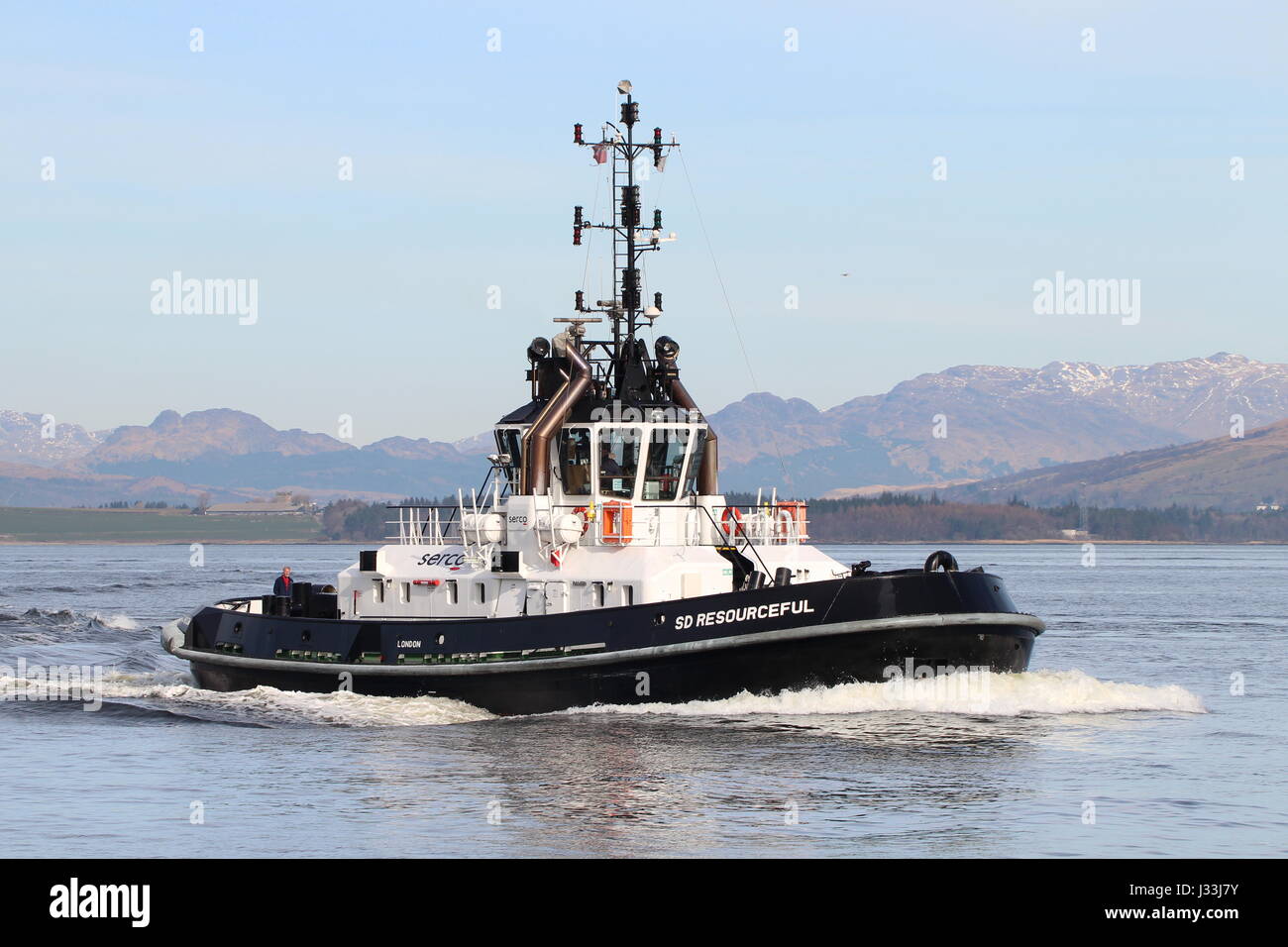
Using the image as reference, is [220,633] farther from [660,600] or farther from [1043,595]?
[1043,595]

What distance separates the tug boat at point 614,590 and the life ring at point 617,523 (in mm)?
38

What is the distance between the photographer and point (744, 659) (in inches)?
938

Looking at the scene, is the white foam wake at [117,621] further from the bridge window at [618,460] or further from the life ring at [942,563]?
the life ring at [942,563]

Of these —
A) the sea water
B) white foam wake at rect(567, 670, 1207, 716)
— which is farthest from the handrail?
the sea water

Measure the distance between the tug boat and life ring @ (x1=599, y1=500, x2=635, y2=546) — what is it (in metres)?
0.04

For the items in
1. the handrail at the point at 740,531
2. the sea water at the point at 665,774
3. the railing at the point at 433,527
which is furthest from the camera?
the railing at the point at 433,527

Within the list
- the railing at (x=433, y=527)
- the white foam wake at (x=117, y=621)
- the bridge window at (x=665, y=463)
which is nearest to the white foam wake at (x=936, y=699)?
the bridge window at (x=665, y=463)

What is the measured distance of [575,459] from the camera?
26.5 meters

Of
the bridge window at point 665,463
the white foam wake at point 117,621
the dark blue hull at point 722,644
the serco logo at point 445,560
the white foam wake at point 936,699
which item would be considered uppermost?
the bridge window at point 665,463

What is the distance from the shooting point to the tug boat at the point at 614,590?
77.7 ft

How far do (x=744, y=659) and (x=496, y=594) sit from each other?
15.4 ft

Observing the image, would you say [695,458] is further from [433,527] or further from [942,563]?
[433,527]

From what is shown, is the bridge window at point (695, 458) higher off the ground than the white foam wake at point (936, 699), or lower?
higher
